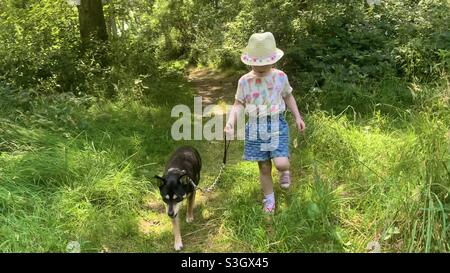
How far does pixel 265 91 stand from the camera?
432cm

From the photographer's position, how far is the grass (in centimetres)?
364

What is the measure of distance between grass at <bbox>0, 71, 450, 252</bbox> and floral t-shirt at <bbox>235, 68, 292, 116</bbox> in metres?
0.84

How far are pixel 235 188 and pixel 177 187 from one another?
1.31 m

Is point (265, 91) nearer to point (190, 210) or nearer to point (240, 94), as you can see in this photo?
point (240, 94)

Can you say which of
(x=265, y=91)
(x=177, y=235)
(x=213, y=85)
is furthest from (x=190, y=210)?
(x=213, y=85)

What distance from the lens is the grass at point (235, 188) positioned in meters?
3.64

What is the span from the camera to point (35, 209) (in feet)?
14.0

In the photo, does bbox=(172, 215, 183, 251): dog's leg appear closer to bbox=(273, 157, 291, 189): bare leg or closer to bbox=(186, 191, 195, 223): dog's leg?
bbox=(186, 191, 195, 223): dog's leg

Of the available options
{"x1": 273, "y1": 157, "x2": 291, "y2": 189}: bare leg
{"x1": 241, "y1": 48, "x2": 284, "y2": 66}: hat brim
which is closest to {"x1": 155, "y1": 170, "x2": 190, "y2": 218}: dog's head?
{"x1": 273, "y1": 157, "x2": 291, "y2": 189}: bare leg

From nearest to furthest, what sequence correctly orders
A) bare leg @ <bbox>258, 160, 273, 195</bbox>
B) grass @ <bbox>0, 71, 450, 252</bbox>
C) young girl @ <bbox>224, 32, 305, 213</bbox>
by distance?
grass @ <bbox>0, 71, 450, 252</bbox>, young girl @ <bbox>224, 32, 305, 213</bbox>, bare leg @ <bbox>258, 160, 273, 195</bbox>

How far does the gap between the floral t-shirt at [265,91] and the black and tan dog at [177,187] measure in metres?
0.90

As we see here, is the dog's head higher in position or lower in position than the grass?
higher
